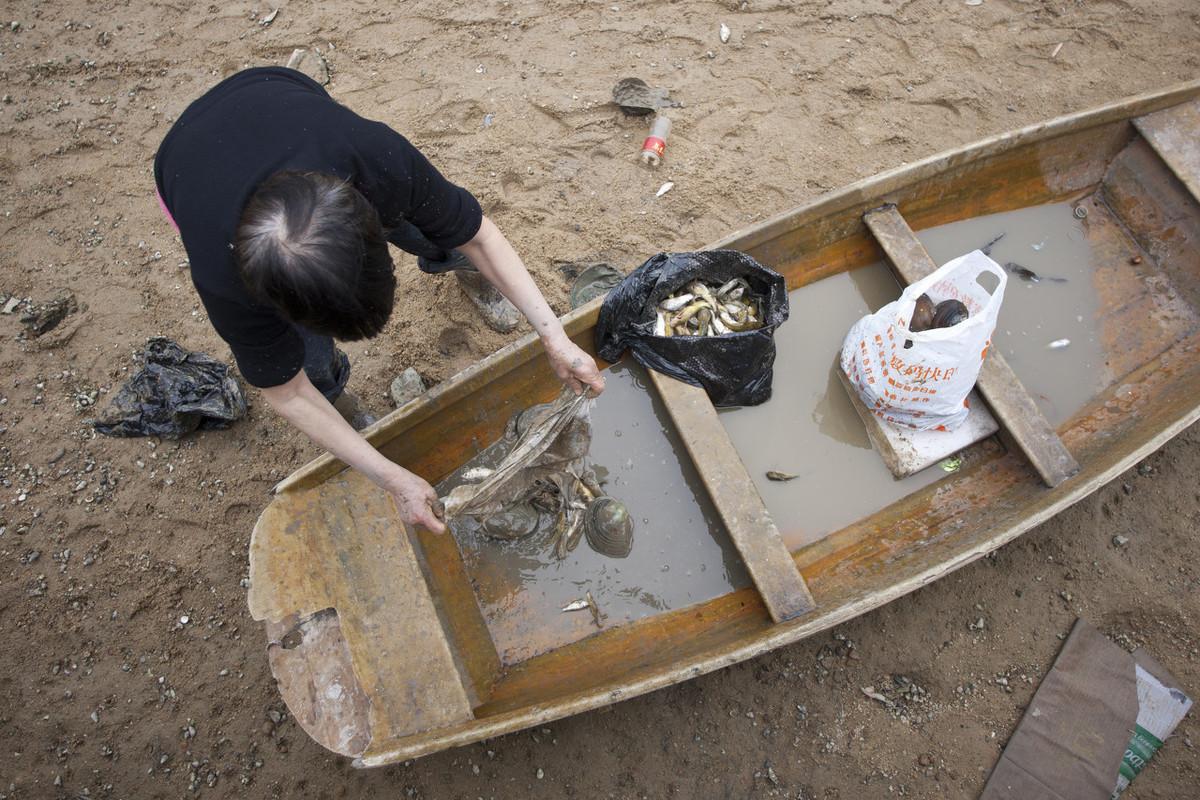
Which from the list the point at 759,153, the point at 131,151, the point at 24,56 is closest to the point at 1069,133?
the point at 759,153

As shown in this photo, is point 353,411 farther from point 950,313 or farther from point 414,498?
point 950,313

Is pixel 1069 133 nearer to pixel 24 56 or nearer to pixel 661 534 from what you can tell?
pixel 661 534

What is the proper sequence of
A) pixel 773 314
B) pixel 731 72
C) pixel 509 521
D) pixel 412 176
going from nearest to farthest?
1. pixel 412 176
2. pixel 509 521
3. pixel 773 314
4. pixel 731 72

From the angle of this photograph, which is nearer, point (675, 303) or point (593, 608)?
point (593, 608)

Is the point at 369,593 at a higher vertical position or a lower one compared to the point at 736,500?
lower

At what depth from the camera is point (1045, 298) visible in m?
3.42

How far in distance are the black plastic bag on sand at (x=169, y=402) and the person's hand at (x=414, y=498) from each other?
71.3 inches

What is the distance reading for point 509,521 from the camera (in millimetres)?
2723

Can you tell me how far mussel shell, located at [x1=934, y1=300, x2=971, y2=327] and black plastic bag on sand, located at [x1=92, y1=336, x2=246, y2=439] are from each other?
3.49 metres

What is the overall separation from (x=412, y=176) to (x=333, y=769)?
2625mm

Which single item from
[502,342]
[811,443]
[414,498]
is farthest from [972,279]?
[414,498]

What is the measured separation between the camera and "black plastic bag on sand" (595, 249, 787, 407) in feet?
9.28

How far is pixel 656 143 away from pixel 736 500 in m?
2.56

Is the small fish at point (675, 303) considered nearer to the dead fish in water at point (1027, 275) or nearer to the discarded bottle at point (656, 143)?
the discarded bottle at point (656, 143)
